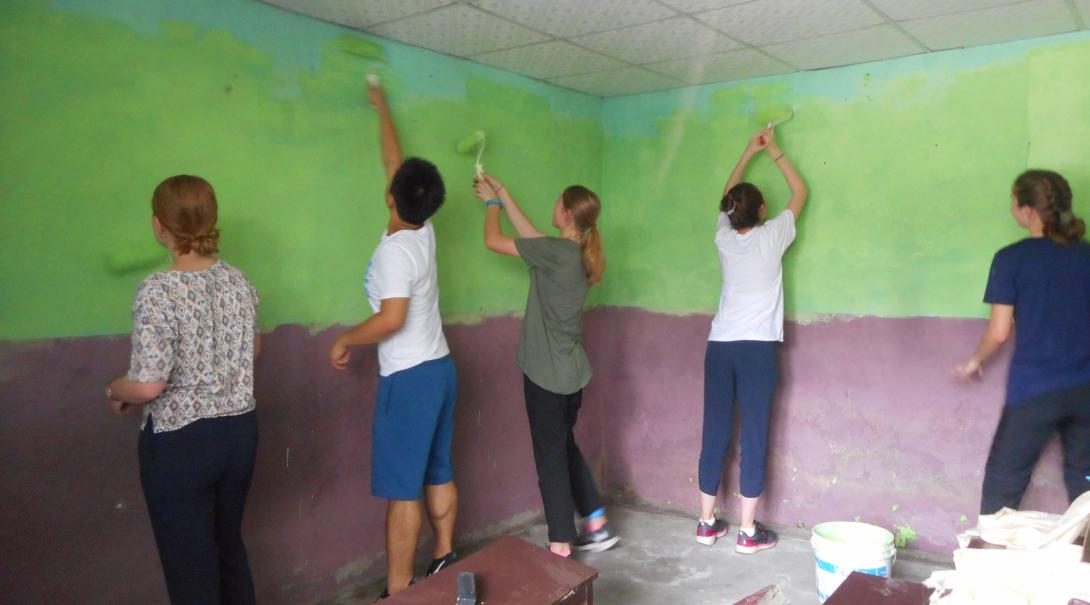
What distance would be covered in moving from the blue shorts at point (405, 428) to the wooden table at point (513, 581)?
684 mm

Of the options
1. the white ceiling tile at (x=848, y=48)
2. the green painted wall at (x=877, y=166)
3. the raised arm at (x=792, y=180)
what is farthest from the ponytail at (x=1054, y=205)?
the raised arm at (x=792, y=180)

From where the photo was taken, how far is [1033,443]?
2.57m

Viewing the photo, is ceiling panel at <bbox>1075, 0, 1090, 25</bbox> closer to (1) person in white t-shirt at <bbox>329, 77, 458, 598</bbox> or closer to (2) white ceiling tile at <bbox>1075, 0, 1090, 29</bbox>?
(2) white ceiling tile at <bbox>1075, 0, 1090, 29</bbox>

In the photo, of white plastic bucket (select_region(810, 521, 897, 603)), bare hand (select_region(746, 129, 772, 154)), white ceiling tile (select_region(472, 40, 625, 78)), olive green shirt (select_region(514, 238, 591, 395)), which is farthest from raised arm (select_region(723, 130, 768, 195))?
white plastic bucket (select_region(810, 521, 897, 603))

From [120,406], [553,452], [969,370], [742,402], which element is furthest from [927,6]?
[120,406]

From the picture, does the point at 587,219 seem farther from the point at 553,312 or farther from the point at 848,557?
the point at 848,557

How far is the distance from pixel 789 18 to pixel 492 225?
1.31m

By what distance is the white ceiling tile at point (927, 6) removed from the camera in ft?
7.93

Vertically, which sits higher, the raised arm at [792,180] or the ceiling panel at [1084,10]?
the ceiling panel at [1084,10]

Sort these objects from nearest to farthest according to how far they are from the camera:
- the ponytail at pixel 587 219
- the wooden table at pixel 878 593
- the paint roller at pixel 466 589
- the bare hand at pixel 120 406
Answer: the wooden table at pixel 878 593
the paint roller at pixel 466 589
the bare hand at pixel 120 406
the ponytail at pixel 587 219

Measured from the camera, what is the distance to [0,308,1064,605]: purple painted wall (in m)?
1.99

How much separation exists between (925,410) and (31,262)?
3.20 metres

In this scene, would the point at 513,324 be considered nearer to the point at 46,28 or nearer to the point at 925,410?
the point at 925,410

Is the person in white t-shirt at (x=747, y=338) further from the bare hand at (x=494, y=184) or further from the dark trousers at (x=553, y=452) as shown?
the bare hand at (x=494, y=184)
